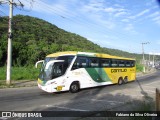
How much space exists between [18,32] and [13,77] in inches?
1346

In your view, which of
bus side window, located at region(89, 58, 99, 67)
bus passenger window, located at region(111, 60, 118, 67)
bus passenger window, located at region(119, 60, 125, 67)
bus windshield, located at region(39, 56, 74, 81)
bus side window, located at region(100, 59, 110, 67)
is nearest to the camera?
bus windshield, located at region(39, 56, 74, 81)

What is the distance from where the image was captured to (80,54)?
19.5m

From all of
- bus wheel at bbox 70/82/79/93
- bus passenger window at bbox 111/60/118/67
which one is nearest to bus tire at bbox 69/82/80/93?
bus wheel at bbox 70/82/79/93

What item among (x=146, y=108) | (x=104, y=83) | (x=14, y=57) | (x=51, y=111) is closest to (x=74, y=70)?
(x=104, y=83)

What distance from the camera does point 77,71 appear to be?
1886cm

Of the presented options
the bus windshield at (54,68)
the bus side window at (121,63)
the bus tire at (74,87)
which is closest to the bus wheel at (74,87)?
the bus tire at (74,87)

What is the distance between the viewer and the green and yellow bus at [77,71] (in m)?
17.0

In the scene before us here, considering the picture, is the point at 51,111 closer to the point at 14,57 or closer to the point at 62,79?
the point at 62,79

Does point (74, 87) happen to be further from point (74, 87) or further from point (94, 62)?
point (94, 62)

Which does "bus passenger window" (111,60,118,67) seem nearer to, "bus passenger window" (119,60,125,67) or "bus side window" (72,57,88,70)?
"bus passenger window" (119,60,125,67)

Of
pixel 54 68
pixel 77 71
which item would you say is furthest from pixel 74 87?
pixel 54 68

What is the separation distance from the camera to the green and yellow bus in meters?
17.0

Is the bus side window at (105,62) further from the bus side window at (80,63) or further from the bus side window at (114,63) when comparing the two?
the bus side window at (80,63)

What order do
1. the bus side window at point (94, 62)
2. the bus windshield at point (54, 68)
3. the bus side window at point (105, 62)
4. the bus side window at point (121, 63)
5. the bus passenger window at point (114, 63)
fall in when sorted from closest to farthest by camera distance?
the bus windshield at point (54, 68)
the bus side window at point (94, 62)
the bus side window at point (105, 62)
the bus passenger window at point (114, 63)
the bus side window at point (121, 63)
